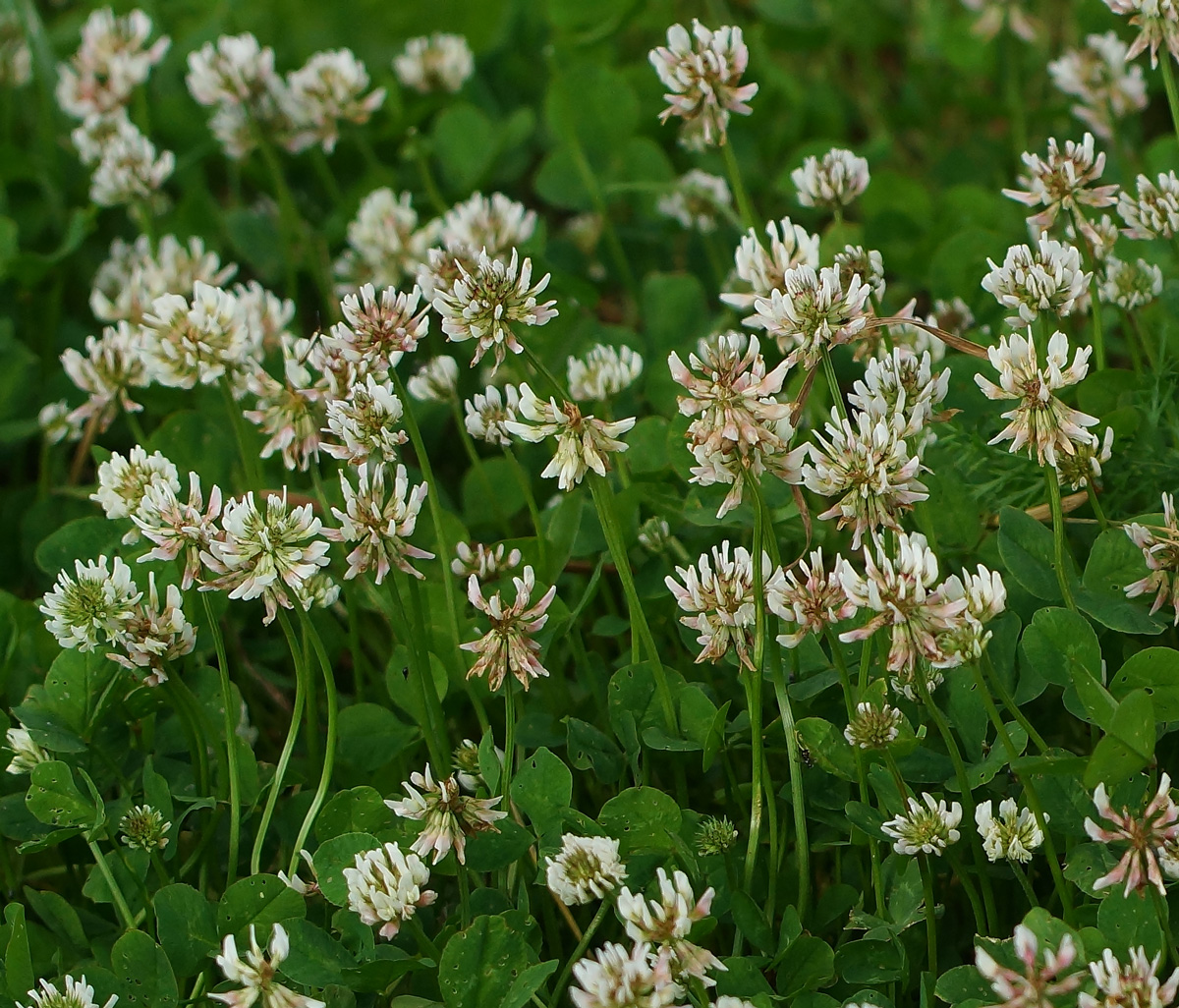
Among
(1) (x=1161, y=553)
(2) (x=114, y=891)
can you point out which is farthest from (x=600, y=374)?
(2) (x=114, y=891)

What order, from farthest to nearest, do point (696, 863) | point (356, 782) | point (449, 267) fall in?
point (356, 782) → point (449, 267) → point (696, 863)

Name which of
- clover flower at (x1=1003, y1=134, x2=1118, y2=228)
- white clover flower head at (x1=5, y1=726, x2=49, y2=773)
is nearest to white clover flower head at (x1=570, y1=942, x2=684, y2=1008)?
white clover flower head at (x1=5, y1=726, x2=49, y2=773)

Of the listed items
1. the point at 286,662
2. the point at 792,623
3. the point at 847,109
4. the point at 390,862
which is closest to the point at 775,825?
the point at 792,623

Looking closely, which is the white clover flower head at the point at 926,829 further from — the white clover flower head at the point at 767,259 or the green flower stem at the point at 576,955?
the white clover flower head at the point at 767,259

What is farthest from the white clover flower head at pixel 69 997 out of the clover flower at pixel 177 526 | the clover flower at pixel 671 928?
the clover flower at pixel 671 928

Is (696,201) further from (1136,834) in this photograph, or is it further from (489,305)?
(1136,834)

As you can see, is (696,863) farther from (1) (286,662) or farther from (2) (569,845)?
(1) (286,662)
